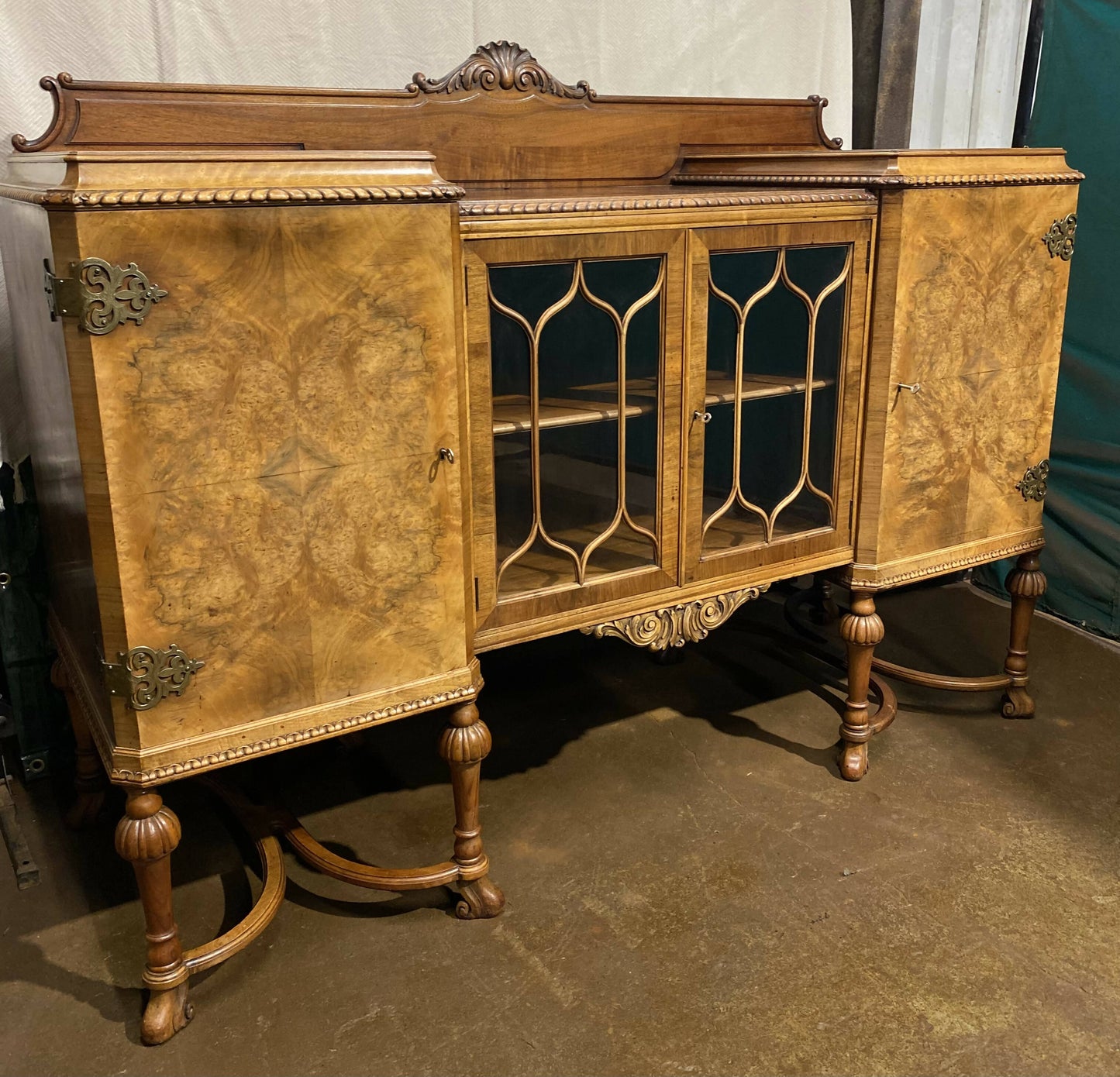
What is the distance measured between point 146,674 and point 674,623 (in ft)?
3.24

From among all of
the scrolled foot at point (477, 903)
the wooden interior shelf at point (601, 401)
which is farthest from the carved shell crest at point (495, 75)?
the scrolled foot at point (477, 903)

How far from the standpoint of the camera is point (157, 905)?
1692 millimetres

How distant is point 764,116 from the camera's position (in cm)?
261

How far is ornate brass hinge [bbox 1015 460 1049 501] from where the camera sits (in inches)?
98.3

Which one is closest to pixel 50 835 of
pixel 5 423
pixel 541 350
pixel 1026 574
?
pixel 5 423

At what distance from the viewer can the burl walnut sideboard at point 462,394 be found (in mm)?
1520

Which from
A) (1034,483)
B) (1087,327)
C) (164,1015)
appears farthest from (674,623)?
(1087,327)

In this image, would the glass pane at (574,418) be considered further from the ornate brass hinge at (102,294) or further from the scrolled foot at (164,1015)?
the scrolled foot at (164,1015)

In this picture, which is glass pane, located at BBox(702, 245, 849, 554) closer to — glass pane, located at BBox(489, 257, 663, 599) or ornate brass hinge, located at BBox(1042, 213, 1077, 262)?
glass pane, located at BBox(489, 257, 663, 599)

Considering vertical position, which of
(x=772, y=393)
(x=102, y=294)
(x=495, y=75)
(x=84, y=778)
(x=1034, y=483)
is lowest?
(x=84, y=778)

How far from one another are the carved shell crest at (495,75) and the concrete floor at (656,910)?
142cm

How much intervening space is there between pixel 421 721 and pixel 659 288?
1.28 metres

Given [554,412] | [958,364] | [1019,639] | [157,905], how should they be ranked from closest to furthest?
1. [157,905]
2. [554,412]
3. [958,364]
4. [1019,639]

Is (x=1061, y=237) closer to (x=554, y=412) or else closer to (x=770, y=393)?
(x=770, y=393)
